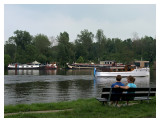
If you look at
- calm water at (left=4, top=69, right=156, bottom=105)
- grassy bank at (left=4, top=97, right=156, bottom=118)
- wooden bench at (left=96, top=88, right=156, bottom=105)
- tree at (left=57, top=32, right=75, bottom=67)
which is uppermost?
tree at (left=57, top=32, right=75, bottom=67)

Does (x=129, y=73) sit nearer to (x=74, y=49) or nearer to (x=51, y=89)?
(x=51, y=89)

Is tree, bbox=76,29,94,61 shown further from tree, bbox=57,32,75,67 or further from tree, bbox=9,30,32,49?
tree, bbox=9,30,32,49

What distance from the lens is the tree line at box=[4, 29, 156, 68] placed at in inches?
4245

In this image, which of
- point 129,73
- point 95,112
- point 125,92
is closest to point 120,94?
point 125,92

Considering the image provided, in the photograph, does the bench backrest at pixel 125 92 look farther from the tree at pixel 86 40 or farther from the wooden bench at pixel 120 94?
the tree at pixel 86 40

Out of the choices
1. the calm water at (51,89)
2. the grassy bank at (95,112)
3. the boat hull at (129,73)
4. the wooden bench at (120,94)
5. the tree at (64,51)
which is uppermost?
the tree at (64,51)

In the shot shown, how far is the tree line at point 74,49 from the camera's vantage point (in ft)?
354

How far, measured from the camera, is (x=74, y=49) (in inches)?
4695

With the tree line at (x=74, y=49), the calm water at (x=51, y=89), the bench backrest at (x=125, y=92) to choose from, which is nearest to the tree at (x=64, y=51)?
the tree line at (x=74, y=49)

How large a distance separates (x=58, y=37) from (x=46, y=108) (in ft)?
348

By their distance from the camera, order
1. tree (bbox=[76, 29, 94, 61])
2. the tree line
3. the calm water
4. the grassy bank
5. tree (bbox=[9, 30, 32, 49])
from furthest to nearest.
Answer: tree (bbox=[76, 29, 94, 61]) < tree (bbox=[9, 30, 32, 49]) < the tree line < the calm water < the grassy bank

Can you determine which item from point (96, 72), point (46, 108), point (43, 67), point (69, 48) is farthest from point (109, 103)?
point (69, 48)

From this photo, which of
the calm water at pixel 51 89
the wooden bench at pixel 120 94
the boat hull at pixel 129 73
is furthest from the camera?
the boat hull at pixel 129 73

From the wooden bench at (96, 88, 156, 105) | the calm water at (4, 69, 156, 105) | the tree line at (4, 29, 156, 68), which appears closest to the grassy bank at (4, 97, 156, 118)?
the wooden bench at (96, 88, 156, 105)
